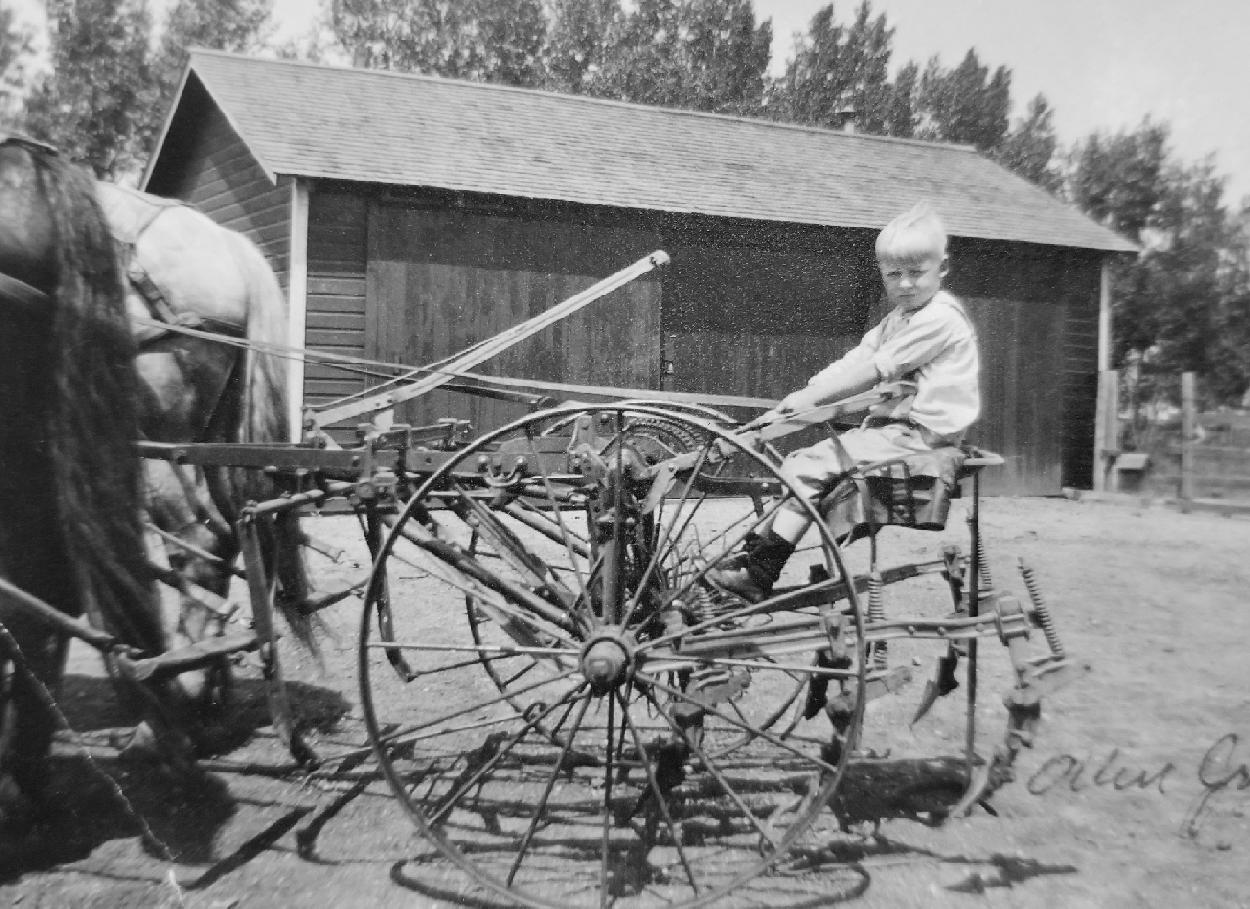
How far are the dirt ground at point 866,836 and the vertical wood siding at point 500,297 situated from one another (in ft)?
21.1

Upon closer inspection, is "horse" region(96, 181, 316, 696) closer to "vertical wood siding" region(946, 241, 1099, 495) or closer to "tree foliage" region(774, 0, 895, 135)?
"vertical wood siding" region(946, 241, 1099, 495)

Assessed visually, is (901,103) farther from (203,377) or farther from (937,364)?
(937,364)

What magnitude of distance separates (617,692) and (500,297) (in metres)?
9.12

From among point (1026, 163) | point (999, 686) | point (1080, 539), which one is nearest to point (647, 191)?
point (1080, 539)

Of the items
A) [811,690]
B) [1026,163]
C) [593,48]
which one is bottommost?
[811,690]

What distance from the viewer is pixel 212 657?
128 inches

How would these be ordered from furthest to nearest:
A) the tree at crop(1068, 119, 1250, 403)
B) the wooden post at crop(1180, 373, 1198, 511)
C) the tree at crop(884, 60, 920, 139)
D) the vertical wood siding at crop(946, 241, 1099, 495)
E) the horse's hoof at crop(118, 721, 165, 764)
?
the tree at crop(884, 60, 920, 139)
the tree at crop(1068, 119, 1250, 403)
the vertical wood siding at crop(946, 241, 1099, 495)
the wooden post at crop(1180, 373, 1198, 511)
the horse's hoof at crop(118, 721, 165, 764)

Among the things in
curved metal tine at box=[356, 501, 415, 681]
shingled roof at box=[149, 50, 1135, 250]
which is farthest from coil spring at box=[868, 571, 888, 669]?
shingled roof at box=[149, 50, 1135, 250]

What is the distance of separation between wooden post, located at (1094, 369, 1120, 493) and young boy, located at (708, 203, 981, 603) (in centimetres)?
1196

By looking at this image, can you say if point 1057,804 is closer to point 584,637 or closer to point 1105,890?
point 1105,890

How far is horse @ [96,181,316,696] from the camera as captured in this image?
4.21m

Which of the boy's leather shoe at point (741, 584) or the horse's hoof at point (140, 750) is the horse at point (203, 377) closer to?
the horse's hoof at point (140, 750)

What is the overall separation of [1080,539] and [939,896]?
777 centimetres

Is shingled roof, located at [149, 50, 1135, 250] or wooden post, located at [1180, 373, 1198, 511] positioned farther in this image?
wooden post, located at [1180, 373, 1198, 511]
